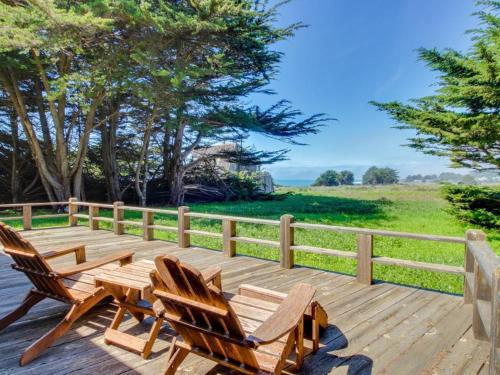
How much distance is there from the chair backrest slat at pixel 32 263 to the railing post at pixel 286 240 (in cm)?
306

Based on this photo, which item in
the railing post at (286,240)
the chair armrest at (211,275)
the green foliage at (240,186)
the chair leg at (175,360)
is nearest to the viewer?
the chair leg at (175,360)

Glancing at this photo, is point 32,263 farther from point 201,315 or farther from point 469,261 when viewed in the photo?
point 469,261

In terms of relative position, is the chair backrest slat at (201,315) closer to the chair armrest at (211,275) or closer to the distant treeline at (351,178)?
the chair armrest at (211,275)

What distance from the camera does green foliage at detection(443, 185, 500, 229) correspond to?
10570 millimetres

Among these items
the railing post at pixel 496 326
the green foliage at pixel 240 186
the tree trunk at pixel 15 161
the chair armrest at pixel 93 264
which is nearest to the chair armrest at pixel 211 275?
the chair armrest at pixel 93 264

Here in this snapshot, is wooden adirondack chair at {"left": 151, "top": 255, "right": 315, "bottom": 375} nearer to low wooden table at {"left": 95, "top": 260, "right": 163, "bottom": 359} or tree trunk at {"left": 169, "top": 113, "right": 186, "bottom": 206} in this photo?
low wooden table at {"left": 95, "top": 260, "right": 163, "bottom": 359}

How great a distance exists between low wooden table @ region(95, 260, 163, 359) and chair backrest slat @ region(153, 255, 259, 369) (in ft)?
2.08

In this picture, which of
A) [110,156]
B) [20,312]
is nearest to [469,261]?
[20,312]

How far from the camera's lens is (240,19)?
38.4ft

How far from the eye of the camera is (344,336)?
3.01m

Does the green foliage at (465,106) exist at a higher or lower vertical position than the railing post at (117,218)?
higher

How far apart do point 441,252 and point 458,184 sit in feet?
19.0

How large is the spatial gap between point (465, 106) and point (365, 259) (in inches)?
305

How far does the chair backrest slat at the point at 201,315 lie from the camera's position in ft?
6.08
